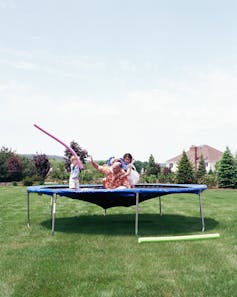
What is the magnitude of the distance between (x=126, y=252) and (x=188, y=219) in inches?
121

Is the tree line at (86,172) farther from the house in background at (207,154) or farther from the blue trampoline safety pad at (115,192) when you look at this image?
the house in background at (207,154)

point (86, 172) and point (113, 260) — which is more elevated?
point (86, 172)

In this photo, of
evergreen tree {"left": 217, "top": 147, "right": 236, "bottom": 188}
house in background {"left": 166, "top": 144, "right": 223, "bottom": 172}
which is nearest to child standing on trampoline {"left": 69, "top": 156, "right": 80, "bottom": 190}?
evergreen tree {"left": 217, "top": 147, "right": 236, "bottom": 188}

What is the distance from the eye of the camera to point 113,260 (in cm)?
391

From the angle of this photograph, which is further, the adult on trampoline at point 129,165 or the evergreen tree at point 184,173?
the evergreen tree at point 184,173

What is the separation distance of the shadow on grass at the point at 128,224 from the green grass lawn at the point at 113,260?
0.05 ft

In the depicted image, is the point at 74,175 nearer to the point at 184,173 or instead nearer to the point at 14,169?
the point at 184,173

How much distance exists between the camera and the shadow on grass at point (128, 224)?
18.7ft

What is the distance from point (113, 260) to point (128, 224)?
2.55 meters

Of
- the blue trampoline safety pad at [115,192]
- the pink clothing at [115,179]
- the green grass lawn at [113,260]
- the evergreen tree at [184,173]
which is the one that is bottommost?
the green grass lawn at [113,260]

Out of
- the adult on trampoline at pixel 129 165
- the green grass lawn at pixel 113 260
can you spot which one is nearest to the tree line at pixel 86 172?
the adult on trampoline at pixel 129 165

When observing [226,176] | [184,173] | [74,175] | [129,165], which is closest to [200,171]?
[184,173]

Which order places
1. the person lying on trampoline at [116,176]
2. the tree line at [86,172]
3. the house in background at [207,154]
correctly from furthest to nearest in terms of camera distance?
1. the house in background at [207,154]
2. the tree line at [86,172]
3. the person lying on trampoline at [116,176]

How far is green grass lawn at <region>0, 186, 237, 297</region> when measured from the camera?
120 inches
